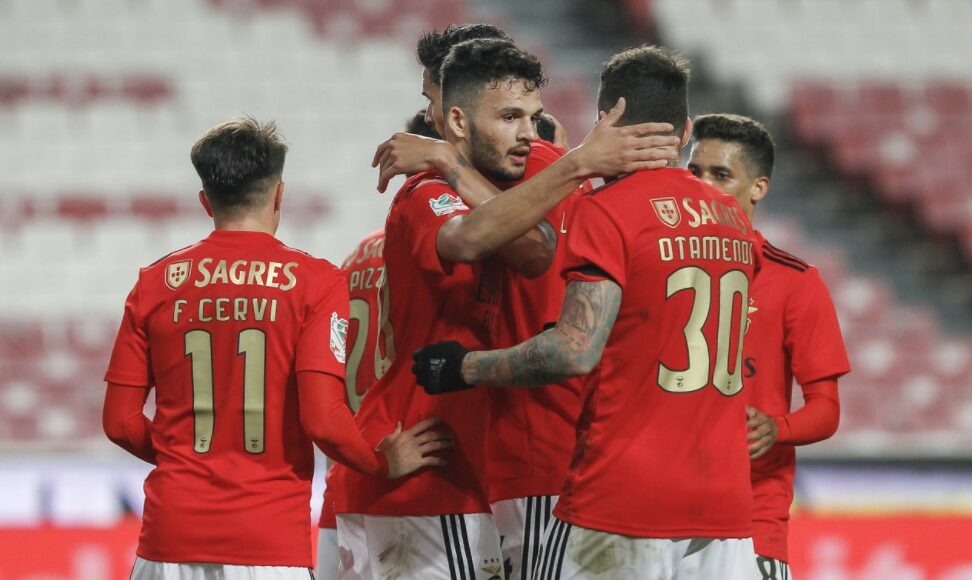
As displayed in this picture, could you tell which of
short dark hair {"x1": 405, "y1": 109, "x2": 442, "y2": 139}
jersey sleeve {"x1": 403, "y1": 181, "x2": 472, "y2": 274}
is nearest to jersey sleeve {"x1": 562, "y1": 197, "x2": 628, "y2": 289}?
jersey sleeve {"x1": 403, "y1": 181, "x2": 472, "y2": 274}

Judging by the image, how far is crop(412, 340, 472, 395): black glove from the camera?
3.46 metres

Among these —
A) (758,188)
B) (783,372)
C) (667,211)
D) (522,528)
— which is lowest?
(522,528)

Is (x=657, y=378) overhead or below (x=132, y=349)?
below

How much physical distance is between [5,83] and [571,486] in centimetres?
855

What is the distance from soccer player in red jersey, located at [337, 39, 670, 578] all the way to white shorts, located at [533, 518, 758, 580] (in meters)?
0.39

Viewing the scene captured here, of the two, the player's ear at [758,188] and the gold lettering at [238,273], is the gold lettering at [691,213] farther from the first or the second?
the player's ear at [758,188]

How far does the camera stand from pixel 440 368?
347cm

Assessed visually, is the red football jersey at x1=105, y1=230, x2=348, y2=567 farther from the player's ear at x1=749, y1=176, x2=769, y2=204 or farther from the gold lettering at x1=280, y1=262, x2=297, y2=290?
the player's ear at x1=749, y1=176, x2=769, y2=204

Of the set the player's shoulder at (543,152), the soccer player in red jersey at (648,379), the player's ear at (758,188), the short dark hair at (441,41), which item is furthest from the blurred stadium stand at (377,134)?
the soccer player in red jersey at (648,379)

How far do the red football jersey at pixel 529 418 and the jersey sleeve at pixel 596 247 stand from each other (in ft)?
1.91

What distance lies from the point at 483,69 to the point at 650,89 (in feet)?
1.82

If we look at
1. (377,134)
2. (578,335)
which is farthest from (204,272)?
(377,134)

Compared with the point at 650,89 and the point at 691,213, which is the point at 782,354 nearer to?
the point at 691,213

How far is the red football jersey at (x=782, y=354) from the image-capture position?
14.1 feet
